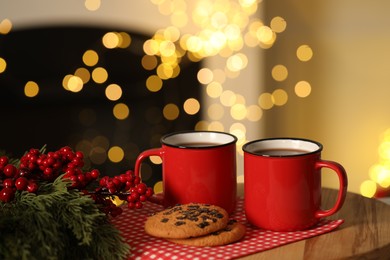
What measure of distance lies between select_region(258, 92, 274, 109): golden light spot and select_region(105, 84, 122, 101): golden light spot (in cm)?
50

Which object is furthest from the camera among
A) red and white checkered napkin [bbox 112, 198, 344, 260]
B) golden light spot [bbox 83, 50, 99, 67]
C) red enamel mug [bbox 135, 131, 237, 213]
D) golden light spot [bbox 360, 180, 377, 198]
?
golden light spot [bbox 360, 180, 377, 198]

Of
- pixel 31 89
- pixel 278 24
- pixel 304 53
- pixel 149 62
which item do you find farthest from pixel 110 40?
pixel 304 53

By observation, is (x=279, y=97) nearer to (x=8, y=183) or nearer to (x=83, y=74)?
(x=83, y=74)

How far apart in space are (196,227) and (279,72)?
1418mm

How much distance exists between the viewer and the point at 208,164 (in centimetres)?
100

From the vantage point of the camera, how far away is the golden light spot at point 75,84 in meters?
1.93

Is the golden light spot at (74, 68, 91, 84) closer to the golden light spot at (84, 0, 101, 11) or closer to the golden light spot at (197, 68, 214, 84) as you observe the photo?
the golden light spot at (84, 0, 101, 11)

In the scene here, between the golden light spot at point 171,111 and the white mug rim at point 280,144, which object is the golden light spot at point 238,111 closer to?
the golden light spot at point 171,111

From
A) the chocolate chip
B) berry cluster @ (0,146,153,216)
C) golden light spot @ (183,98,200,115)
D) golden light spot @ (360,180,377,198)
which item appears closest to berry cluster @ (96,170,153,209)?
berry cluster @ (0,146,153,216)

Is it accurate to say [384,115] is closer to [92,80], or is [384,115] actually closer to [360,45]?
[360,45]

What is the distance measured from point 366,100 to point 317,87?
183 mm

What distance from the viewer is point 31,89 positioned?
1.89 meters

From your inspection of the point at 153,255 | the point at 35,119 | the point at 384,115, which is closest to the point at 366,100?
the point at 384,115

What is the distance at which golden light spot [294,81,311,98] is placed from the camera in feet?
7.39
